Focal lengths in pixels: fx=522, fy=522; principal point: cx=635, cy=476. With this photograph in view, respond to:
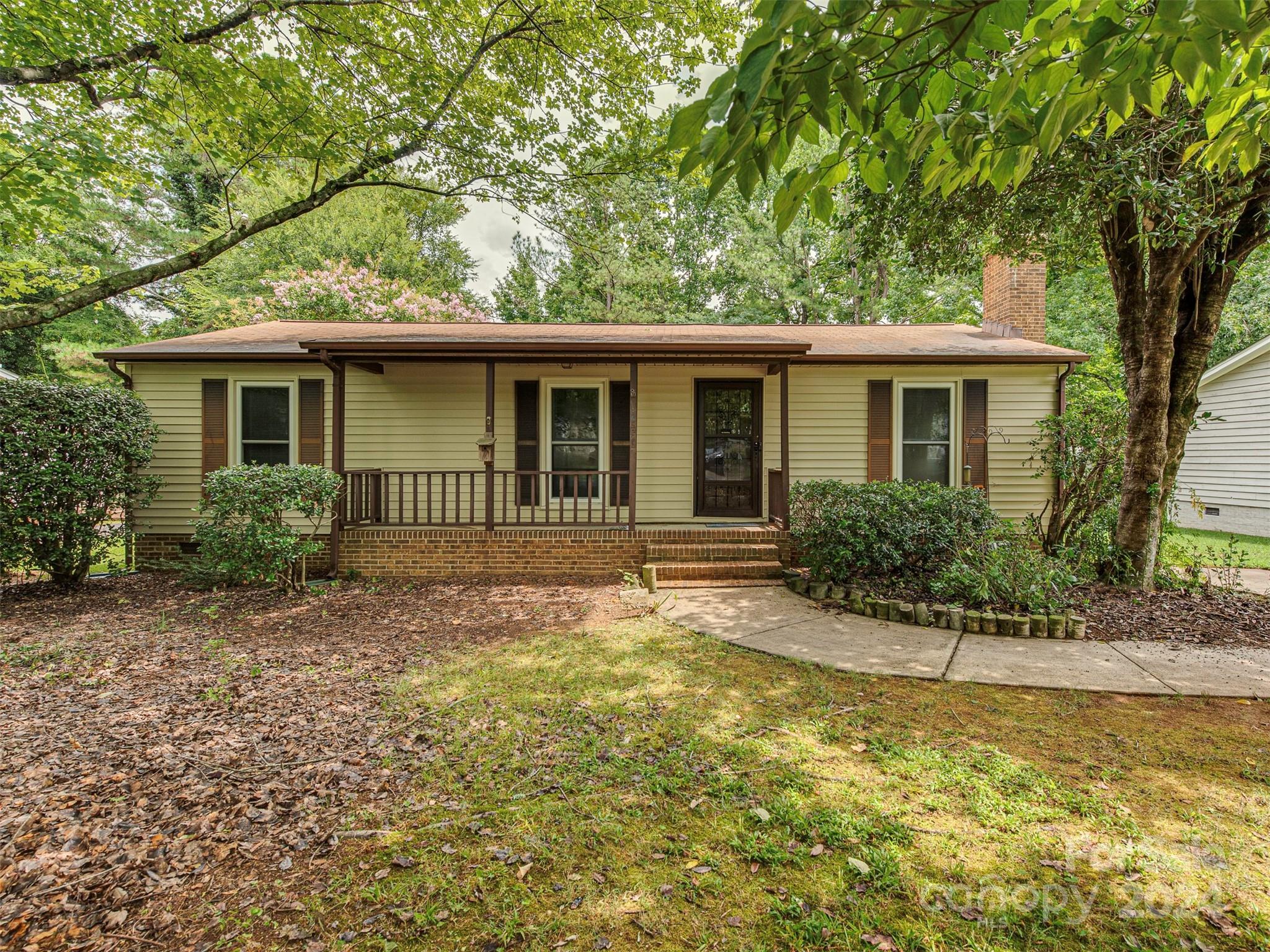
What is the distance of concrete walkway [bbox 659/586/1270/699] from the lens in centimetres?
353

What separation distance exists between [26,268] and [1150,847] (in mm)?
15845

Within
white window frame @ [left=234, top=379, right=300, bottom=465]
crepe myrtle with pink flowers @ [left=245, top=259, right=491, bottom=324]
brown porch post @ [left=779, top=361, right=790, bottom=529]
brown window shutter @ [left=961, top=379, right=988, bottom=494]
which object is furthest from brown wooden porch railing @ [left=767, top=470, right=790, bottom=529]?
crepe myrtle with pink flowers @ [left=245, top=259, right=491, bottom=324]

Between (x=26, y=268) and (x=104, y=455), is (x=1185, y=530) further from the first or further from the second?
(x=26, y=268)

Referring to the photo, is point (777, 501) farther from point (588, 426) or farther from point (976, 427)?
point (976, 427)

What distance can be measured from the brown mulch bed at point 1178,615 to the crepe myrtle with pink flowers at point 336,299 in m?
15.2

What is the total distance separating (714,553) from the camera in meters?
6.66

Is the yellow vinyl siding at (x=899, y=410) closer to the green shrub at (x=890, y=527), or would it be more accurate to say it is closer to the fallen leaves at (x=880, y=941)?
the green shrub at (x=890, y=527)

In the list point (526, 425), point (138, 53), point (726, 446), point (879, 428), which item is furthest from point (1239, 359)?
point (138, 53)

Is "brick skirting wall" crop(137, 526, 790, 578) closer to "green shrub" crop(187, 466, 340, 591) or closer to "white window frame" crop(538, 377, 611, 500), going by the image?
"green shrub" crop(187, 466, 340, 591)

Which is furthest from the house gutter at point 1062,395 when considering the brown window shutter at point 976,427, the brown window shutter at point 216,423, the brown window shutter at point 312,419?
the brown window shutter at point 216,423

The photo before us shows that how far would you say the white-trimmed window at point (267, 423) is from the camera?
7.73 meters

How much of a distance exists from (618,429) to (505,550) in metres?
2.49

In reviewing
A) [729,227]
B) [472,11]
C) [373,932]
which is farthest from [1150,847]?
[729,227]

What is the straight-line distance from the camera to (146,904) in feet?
5.74
